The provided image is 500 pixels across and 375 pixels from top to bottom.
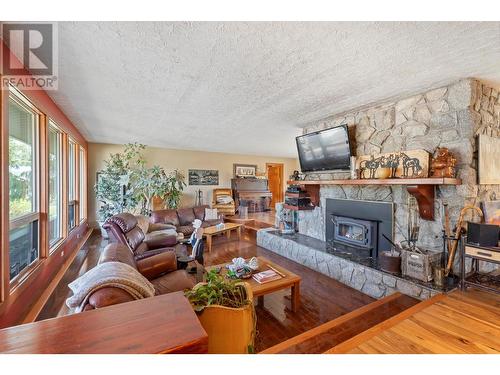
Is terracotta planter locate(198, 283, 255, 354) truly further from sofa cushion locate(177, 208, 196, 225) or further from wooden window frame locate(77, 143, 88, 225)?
wooden window frame locate(77, 143, 88, 225)

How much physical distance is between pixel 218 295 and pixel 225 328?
0.58 ft

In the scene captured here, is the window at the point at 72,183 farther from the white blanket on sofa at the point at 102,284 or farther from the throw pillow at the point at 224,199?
the white blanket on sofa at the point at 102,284

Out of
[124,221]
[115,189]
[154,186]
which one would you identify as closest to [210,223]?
[154,186]

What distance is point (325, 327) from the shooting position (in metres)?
1.93

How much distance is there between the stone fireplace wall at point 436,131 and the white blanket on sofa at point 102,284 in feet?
9.84

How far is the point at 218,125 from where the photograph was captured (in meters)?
4.05

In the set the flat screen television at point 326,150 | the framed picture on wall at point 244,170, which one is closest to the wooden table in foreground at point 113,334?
the flat screen television at point 326,150

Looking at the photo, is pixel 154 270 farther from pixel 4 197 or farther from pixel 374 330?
pixel 374 330

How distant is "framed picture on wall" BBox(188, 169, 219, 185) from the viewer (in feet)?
23.4

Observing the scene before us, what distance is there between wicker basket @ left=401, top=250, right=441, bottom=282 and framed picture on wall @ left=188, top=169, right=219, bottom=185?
5.91 metres

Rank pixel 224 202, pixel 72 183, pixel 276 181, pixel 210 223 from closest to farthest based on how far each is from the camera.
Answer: pixel 72 183 < pixel 210 223 < pixel 224 202 < pixel 276 181

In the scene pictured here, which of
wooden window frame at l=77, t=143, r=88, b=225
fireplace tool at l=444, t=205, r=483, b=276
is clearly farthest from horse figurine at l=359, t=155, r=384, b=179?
wooden window frame at l=77, t=143, r=88, b=225
